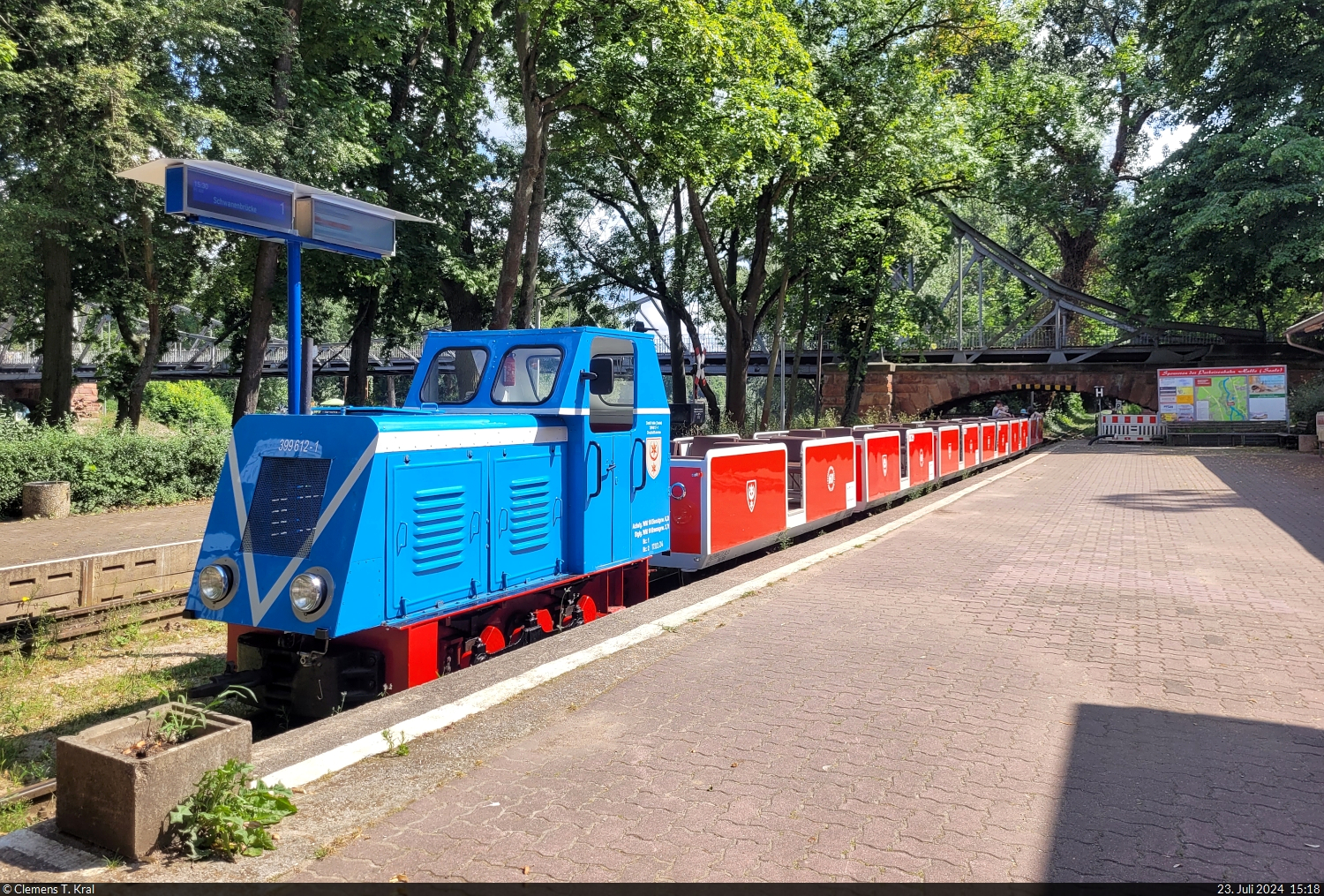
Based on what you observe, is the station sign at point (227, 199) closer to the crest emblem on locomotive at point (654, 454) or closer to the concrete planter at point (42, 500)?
the crest emblem on locomotive at point (654, 454)

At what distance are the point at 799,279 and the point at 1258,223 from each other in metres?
16.9

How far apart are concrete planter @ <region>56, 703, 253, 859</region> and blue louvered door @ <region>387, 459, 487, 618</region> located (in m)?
1.78

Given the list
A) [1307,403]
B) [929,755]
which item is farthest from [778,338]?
[929,755]

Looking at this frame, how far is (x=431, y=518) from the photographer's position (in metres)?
5.66

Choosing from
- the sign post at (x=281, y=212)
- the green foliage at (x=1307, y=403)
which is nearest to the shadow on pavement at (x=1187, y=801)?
the sign post at (x=281, y=212)

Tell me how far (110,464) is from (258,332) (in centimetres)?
478

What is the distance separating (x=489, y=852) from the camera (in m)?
3.49

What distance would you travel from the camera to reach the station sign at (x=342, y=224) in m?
6.35

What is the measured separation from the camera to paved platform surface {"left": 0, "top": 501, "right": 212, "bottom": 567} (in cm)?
1015

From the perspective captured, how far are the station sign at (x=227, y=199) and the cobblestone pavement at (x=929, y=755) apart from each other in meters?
3.83

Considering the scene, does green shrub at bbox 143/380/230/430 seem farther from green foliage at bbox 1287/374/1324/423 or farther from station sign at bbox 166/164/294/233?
green foliage at bbox 1287/374/1324/423

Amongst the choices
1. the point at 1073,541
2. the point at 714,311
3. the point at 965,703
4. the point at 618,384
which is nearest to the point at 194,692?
the point at 618,384

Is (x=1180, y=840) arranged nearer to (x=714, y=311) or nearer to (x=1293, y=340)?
(x=714, y=311)

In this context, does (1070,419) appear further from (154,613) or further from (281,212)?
(281,212)
